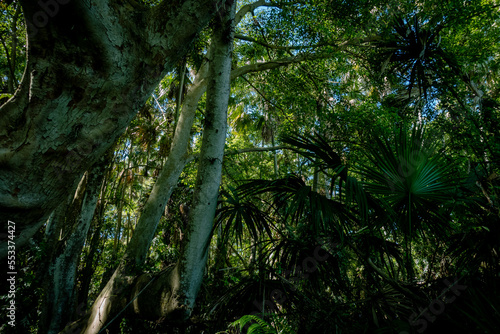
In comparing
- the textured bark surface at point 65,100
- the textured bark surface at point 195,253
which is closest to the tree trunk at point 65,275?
the textured bark surface at point 195,253

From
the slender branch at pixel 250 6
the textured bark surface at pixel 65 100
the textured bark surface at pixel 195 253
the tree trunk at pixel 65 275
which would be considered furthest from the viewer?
the slender branch at pixel 250 6

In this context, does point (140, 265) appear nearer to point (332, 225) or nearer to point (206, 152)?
point (206, 152)

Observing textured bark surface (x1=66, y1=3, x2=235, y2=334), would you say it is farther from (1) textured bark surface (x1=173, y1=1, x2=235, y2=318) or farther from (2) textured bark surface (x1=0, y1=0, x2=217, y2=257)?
(2) textured bark surface (x1=0, y1=0, x2=217, y2=257)

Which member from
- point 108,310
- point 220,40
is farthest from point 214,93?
point 108,310

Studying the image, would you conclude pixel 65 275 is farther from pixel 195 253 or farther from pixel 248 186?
pixel 248 186

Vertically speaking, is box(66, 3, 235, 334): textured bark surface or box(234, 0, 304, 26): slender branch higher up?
box(234, 0, 304, 26): slender branch

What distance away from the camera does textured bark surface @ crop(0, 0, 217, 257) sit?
134cm

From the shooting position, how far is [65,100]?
1445 mm

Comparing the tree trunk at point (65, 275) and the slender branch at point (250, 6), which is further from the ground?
the slender branch at point (250, 6)

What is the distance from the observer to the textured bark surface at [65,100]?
134cm

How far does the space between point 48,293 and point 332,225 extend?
4.26m

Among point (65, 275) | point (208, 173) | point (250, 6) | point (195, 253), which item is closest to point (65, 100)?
point (208, 173)

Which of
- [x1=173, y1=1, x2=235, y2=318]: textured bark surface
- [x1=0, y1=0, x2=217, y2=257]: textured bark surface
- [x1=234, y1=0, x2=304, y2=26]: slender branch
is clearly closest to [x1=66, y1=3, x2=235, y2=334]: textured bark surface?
[x1=173, y1=1, x2=235, y2=318]: textured bark surface

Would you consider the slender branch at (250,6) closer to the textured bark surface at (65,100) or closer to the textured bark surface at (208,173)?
the textured bark surface at (208,173)
